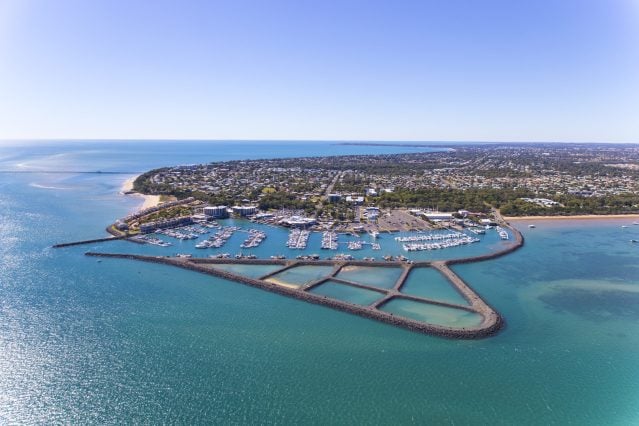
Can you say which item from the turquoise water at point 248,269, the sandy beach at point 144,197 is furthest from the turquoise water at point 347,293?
the sandy beach at point 144,197

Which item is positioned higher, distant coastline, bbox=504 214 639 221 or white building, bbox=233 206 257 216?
white building, bbox=233 206 257 216

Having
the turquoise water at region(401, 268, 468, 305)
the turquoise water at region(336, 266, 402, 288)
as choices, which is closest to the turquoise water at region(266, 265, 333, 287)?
the turquoise water at region(336, 266, 402, 288)

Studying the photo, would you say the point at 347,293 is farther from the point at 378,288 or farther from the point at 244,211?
the point at 244,211

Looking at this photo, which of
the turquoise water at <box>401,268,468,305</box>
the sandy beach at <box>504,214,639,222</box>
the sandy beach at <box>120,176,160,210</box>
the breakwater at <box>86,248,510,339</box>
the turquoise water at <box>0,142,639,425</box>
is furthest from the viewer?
the sandy beach at <box>120,176,160,210</box>

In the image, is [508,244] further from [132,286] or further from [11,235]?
[11,235]

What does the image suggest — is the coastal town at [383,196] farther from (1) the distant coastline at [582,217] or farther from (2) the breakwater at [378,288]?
(2) the breakwater at [378,288]

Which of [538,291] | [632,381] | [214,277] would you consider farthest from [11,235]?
[632,381]

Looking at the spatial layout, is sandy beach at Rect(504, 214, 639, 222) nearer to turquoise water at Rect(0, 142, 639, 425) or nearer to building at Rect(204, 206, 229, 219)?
turquoise water at Rect(0, 142, 639, 425)
